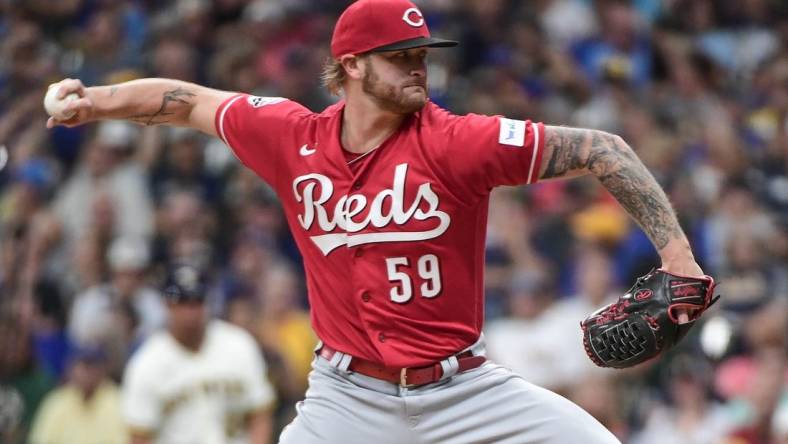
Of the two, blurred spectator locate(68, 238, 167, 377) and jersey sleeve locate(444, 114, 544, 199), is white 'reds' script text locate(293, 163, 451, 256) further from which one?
blurred spectator locate(68, 238, 167, 377)

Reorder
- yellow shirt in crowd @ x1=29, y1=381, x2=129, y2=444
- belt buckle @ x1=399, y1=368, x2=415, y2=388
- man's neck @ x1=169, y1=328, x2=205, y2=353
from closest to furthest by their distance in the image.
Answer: belt buckle @ x1=399, y1=368, x2=415, y2=388, man's neck @ x1=169, y1=328, x2=205, y2=353, yellow shirt in crowd @ x1=29, y1=381, x2=129, y2=444

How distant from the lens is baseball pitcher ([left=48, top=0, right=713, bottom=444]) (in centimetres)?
480

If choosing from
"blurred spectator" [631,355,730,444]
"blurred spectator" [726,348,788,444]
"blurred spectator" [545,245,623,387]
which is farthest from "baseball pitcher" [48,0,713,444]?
"blurred spectator" [545,245,623,387]

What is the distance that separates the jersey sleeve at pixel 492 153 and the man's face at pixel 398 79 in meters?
0.22

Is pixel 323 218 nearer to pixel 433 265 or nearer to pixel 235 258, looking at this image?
pixel 433 265

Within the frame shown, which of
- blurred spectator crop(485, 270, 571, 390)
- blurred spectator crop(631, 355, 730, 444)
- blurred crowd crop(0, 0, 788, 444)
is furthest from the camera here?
blurred spectator crop(485, 270, 571, 390)

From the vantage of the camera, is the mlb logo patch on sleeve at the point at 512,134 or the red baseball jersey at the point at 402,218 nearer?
the mlb logo patch on sleeve at the point at 512,134

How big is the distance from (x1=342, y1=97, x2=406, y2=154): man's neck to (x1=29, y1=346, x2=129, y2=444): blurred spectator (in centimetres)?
450

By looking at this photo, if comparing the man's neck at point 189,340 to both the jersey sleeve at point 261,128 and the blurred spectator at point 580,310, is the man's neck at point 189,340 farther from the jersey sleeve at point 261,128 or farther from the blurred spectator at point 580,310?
the jersey sleeve at point 261,128

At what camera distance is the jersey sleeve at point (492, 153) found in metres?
4.76

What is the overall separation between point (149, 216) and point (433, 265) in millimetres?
6555

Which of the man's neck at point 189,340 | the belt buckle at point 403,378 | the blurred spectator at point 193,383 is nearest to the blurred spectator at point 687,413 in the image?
the blurred spectator at point 193,383

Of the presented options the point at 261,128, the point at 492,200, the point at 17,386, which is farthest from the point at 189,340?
the point at 492,200

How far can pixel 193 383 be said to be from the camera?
7.96 m
